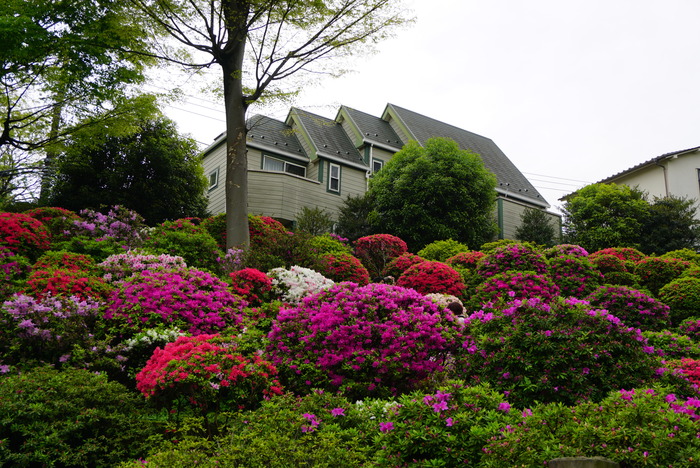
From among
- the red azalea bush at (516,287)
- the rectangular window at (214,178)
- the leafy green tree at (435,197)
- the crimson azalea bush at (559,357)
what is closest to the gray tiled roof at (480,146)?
the leafy green tree at (435,197)

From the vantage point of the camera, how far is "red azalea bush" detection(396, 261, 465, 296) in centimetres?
1124

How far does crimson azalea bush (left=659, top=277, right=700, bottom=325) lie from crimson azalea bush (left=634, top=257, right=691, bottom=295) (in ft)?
5.48

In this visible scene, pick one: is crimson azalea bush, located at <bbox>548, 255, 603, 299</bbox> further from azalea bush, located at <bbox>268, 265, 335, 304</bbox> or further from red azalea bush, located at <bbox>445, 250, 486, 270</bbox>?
azalea bush, located at <bbox>268, 265, 335, 304</bbox>

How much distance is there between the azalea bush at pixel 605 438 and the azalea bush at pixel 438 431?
127 millimetres

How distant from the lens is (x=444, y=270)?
11.5 meters

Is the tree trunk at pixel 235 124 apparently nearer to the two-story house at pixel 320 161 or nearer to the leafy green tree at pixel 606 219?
the two-story house at pixel 320 161

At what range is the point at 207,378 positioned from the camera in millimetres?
4914

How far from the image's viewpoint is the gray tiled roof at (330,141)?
23172 mm

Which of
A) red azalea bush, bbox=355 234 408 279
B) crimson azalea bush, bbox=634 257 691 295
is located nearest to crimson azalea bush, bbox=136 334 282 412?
red azalea bush, bbox=355 234 408 279

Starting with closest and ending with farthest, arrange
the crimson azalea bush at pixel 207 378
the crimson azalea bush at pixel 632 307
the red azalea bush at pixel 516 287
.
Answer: the crimson azalea bush at pixel 207 378
the crimson azalea bush at pixel 632 307
the red azalea bush at pixel 516 287

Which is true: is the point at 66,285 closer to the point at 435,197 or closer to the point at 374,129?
the point at 435,197

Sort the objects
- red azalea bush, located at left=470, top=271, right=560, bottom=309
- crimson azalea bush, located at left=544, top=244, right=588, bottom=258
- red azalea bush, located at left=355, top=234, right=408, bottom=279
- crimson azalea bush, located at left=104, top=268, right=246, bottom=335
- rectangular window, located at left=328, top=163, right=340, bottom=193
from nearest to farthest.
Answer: crimson azalea bush, located at left=104, top=268, right=246, bottom=335
red azalea bush, located at left=470, top=271, right=560, bottom=309
crimson azalea bush, located at left=544, top=244, right=588, bottom=258
red azalea bush, located at left=355, top=234, right=408, bottom=279
rectangular window, located at left=328, top=163, right=340, bottom=193

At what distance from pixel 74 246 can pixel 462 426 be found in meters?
Result: 8.77

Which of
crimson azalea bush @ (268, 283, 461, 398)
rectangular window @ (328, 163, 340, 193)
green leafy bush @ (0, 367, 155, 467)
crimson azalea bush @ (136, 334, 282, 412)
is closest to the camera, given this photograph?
green leafy bush @ (0, 367, 155, 467)
